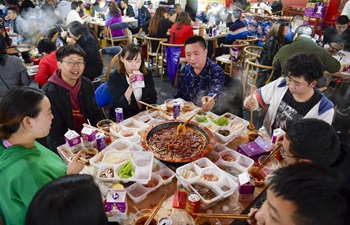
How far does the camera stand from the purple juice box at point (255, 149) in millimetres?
2043

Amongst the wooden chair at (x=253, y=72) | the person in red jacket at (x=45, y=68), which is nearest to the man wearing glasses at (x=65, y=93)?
the person in red jacket at (x=45, y=68)

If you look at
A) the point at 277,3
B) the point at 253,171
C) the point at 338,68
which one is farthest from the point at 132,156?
the point at 277,3

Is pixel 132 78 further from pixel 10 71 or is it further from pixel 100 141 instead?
pixel 10 71

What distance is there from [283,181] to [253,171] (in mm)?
798

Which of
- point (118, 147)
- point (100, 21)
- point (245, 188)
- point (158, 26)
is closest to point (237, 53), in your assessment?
point (158, 26)

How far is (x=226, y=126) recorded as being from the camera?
2.41 meters

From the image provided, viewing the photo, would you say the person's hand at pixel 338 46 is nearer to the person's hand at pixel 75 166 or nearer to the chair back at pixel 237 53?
the chair back at pixel 237 53

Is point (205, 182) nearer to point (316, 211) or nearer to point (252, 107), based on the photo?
point (316, 211)

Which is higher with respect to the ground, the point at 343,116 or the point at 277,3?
the point at 277,3

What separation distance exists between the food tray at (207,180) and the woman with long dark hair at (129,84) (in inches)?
55.1

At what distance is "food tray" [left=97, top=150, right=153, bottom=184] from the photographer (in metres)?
1.73

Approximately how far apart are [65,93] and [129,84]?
2.51ft

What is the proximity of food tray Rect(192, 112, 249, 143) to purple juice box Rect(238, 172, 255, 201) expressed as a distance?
0.60 meters

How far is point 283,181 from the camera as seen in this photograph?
1.12 metres
